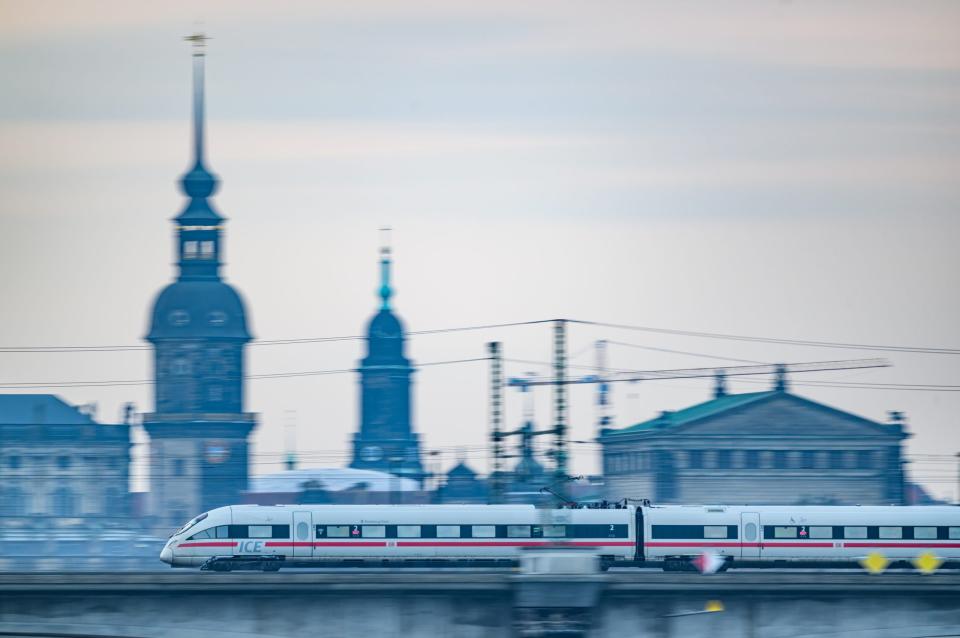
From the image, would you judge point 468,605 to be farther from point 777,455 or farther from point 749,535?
point 777,455

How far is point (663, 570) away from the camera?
76562 millimetres

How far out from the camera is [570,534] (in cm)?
7556

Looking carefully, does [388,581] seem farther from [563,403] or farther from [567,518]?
[567,518]

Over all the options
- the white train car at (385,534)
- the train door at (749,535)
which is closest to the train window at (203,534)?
the white train car at (385,534)

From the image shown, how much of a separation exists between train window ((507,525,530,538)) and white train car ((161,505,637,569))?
0.12 ft

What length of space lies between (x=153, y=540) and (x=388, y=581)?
13020 centimetres

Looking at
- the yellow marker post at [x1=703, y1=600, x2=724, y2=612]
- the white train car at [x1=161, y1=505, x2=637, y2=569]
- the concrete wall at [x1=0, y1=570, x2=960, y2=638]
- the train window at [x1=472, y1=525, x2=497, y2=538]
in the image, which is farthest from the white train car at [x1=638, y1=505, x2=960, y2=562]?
the yellow marker post at [x1=703, y1=600, x2=724, y2=612]

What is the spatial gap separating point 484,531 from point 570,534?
3307 mm

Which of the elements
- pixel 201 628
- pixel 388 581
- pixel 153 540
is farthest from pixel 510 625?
pixel 153 540

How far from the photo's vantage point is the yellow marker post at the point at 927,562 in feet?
250

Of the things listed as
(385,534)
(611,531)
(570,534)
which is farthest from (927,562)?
(385,534)

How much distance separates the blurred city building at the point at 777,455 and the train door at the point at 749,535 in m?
83.8

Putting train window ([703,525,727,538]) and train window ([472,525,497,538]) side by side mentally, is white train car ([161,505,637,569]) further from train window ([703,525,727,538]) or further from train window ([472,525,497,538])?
train window ([703,525,727,538])

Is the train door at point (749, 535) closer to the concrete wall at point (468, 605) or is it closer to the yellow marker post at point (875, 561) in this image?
the yellow marker post at point (875, 561)
